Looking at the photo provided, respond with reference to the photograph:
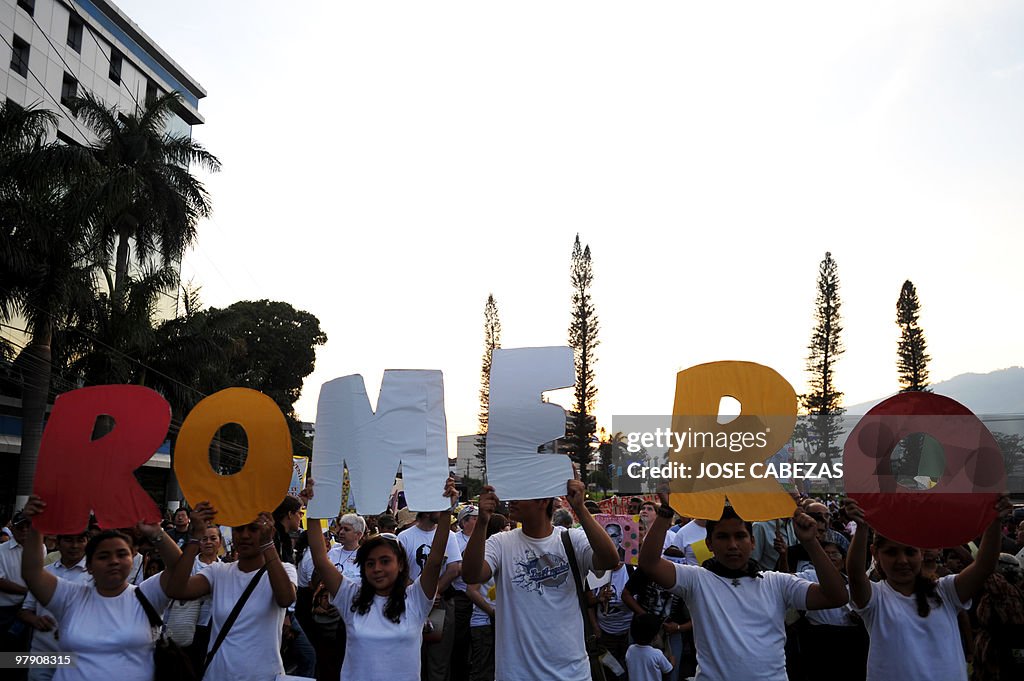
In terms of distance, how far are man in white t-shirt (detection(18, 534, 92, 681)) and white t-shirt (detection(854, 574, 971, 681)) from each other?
4437mm

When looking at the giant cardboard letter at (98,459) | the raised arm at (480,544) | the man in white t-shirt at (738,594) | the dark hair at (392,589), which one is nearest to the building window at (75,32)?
the giant cardboard letter at (98,459)

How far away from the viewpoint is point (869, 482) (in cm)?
414

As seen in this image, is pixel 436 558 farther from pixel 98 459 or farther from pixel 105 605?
pixel 98 459

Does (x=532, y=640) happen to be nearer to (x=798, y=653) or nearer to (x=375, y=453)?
(x=375, y=453)

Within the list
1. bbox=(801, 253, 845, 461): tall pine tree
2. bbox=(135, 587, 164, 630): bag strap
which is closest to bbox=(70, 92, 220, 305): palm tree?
bbox=(135, 587, 164, 630): bag strap

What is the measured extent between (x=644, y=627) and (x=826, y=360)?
137 feet

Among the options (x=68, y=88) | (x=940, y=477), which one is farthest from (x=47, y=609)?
(x=68, y=88)

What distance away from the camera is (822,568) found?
3727mm

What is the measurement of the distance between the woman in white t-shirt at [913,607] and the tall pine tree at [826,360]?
43258mm

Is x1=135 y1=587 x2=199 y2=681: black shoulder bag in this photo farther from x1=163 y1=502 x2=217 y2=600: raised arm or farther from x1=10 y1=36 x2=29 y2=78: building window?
x1=10 y1=36 x2=29 y2=78: building window

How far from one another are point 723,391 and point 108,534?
3634 mm

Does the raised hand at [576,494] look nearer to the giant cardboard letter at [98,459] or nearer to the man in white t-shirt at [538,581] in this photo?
the man in white t-shirt at [538,581]

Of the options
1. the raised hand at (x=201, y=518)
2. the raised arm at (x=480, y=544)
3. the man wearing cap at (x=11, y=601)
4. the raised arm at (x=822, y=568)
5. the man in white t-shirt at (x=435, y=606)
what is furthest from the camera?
the man in white t-shirt at (x=435, y=606)

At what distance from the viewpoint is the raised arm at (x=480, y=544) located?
404 centimetres
